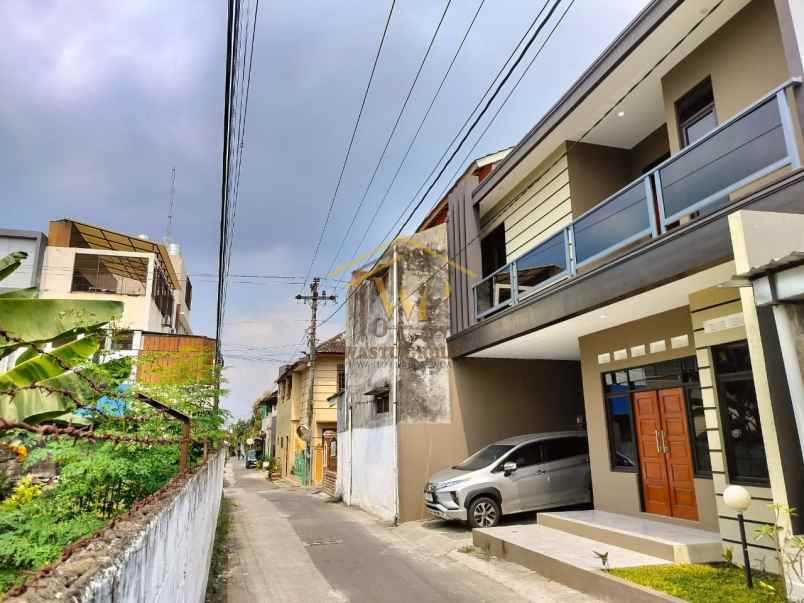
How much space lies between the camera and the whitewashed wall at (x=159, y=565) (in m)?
1.71

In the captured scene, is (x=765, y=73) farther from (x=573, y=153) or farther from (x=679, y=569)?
Result: (x=679, y=569)

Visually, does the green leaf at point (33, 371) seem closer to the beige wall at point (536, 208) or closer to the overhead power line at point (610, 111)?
the overhead power line at point (610, 111)

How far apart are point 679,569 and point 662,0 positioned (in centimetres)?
724

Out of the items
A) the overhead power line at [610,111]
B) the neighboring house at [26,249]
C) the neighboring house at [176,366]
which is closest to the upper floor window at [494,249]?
the overhead power line at [610,111]

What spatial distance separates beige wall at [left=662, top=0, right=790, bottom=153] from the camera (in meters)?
6.95

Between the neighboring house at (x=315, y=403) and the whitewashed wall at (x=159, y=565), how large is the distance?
21374 millimetres

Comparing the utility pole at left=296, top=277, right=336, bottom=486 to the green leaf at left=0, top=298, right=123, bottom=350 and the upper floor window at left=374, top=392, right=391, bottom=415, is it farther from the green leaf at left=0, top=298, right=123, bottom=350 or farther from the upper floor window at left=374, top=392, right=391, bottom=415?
the green leaf at left=0, top=298, right=123, bottom=350

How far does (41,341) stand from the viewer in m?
3.80

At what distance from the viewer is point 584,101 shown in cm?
950

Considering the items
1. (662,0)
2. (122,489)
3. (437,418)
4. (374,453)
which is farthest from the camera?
(374,453)

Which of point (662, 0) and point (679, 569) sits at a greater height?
point (662, 0)

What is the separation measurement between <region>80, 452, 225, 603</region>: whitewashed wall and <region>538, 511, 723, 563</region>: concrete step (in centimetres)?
553

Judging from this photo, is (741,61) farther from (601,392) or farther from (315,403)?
(315,403)

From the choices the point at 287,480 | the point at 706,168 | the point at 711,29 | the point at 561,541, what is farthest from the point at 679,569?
the point at 287,480
